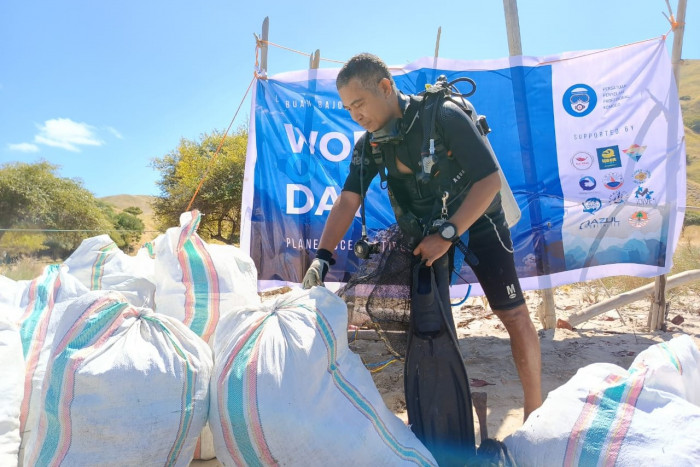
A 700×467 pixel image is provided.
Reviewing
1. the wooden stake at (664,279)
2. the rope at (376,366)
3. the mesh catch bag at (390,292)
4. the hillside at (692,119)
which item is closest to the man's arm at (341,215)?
the mesh catch bag at (390,292)

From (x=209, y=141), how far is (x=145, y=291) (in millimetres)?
10972

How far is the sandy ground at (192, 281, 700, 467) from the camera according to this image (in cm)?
236

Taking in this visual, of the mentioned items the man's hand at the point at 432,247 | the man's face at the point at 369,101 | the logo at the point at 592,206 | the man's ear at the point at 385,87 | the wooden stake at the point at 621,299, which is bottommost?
the wooden stake at the point at 621,299

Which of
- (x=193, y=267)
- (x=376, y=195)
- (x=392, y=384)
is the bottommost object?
(x=392, y=384)

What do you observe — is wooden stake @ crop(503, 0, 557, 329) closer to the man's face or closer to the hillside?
the man's face

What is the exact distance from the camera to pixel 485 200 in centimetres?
154

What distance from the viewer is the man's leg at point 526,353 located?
1.74 metres

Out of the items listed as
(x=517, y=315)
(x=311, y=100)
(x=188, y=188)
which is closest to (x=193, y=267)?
(x=517, y=315)

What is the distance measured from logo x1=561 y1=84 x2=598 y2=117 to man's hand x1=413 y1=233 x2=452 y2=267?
97.4 inches

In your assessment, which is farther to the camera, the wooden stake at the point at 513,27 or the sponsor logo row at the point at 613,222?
the wooden stake at the point at 513,27

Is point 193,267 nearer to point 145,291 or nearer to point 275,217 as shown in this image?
point 145,291

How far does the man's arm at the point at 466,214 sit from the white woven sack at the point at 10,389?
1.35 metres

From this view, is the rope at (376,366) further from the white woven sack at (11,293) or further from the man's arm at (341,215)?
the white woven sack at (11,293)

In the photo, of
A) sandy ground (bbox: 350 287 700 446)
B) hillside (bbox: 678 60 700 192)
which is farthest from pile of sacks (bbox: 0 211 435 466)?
hillside (bbox: 678 60 700 192)
